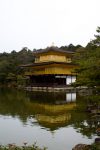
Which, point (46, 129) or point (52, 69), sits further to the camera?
point (52, 69)

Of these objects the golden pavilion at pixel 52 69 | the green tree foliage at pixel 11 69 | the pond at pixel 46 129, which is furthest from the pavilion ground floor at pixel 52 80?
the pond at pixel 46 129

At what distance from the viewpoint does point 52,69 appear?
146 ft

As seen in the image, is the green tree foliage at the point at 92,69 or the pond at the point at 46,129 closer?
the green tree foliage at the point at 92,69

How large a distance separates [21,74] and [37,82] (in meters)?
10.4

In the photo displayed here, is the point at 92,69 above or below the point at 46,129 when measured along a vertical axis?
above

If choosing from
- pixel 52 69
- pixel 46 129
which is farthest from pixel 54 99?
pixel 52 69

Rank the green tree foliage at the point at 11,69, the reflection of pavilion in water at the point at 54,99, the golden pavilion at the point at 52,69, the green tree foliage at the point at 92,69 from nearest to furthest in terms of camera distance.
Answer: the green tree foliage at the point at 92,69, the reflection of pavilion in water at the point at 54,99, the golden pavilion at the point at 52,69, the green tree foliage at the point at 11,69

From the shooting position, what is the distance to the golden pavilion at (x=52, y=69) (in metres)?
44.6

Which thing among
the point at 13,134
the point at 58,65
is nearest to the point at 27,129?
the point at 13,134

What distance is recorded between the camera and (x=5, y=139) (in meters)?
12.0

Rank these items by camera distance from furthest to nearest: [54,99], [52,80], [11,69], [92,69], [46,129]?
[11,69] < [52,80] < [54,99] < [46,129] < [92,69]

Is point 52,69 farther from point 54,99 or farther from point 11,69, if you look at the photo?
point 11,69

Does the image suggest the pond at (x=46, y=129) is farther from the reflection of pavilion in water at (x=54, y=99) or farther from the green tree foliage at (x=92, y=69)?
the reflection of pavilion in water at (x=54, y=99)

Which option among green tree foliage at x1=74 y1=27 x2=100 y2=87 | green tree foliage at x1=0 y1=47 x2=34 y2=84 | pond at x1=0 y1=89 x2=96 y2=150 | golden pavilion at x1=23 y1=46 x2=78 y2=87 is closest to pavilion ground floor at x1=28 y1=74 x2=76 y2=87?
golden pavilion at x1=23 y1=46 x2=78 y2=87
